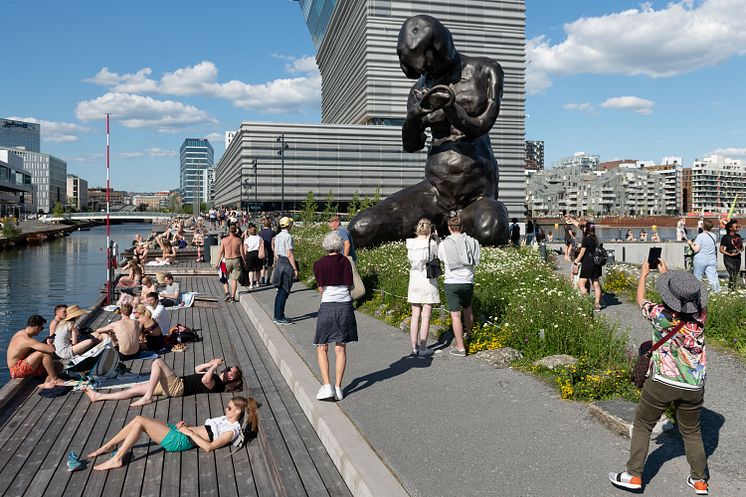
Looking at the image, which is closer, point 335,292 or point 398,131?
point 335,292

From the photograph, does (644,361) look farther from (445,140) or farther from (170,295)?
(170,295)

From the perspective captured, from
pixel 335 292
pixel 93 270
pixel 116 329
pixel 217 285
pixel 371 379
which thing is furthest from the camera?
pixel 93 270

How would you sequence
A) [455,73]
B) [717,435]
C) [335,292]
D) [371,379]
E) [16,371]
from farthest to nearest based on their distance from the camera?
[455,73]
[16,371]
[371,379]
[335,292]
[717,435]

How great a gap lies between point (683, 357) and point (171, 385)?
5.31 meters

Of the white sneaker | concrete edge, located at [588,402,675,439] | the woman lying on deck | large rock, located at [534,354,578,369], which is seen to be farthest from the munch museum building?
concrete edge, located at [588,402,675,439]

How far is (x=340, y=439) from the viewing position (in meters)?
5.14

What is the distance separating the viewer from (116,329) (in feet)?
29.5

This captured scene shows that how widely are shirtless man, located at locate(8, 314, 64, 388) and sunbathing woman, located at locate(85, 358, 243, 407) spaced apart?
0.94m

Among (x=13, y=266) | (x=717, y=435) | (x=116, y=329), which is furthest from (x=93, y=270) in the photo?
(x=717, y=435)

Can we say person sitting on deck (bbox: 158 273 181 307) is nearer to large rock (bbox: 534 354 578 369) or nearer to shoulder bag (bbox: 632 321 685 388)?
large rock (bbox: 534 354 578 369)

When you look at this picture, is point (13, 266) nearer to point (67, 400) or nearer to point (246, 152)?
point (67, 400)

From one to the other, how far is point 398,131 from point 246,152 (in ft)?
81.4

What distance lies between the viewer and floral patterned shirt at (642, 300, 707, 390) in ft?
13.6

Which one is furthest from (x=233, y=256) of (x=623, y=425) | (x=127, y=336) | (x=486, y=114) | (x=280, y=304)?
(x=623, y=425)
